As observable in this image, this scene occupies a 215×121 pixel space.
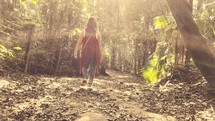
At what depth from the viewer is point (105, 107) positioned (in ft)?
19.8

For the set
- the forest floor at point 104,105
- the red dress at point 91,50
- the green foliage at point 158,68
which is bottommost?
the forest floor at point 104,105

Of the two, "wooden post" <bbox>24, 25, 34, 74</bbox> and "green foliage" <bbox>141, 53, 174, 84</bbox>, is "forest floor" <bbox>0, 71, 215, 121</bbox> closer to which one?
"green foliage" <bbox>141, 53, 174, 84</bbox>

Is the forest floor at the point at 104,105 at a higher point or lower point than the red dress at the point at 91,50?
lower

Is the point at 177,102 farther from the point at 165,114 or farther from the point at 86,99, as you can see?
the point at 86,99

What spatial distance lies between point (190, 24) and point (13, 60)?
8.74 meters

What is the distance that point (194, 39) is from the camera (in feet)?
23.6

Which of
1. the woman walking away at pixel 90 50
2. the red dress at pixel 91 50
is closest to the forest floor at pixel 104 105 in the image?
the woman walking away at pixel 90 50

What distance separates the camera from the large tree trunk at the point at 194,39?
7.09m

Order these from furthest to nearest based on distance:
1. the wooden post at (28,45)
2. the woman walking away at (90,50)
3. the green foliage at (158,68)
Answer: the wooden post at (28,45), the green foliage at (158,68), the woman walking away at (90,50)

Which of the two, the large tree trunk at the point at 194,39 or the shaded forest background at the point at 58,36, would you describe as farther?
the shaded forest background at the point at 58,36

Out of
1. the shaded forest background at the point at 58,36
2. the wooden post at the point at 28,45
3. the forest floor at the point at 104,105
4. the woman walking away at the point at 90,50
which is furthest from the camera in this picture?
the wooden post at the point at 28,45

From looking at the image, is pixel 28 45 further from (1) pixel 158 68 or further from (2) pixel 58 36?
(1) pixel 158 68

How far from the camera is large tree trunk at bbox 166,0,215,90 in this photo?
7094mm

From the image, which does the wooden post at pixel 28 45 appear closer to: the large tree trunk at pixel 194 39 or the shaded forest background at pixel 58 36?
the shaded forest background at pixel 58 36
